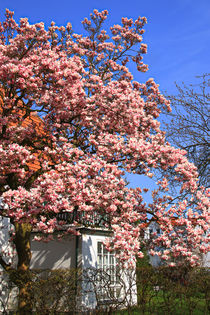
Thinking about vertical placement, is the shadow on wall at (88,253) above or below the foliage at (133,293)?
above

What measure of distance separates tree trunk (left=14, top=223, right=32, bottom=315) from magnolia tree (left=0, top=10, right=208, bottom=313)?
3cm

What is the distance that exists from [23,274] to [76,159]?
3.33 metres

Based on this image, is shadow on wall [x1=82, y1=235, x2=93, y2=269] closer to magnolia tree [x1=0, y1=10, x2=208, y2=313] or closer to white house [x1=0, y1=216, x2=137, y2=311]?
white house [x1=0, y1=216, x2=137, y2=311]

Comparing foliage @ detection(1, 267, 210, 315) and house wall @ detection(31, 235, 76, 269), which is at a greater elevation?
house wall @ detection(31, 235, 76, 269)

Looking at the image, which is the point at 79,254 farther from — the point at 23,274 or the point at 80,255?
the point at 23,274

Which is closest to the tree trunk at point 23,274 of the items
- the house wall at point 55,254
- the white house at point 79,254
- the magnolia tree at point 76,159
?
the magnolia tree at point 76,159

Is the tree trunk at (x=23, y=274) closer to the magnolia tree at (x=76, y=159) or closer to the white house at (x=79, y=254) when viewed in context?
the magnolia tree at (x=76, y=159)

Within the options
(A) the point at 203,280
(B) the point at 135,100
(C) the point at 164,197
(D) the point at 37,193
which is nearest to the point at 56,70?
(B) the point at 135,100

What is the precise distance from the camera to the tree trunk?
746 cm

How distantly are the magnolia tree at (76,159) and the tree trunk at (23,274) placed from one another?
0.03 m

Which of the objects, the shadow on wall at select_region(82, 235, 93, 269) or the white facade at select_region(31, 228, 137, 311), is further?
the shadow on wall at select_region(82, 235, 93, 269)

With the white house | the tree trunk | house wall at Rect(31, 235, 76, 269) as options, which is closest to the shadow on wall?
the white house

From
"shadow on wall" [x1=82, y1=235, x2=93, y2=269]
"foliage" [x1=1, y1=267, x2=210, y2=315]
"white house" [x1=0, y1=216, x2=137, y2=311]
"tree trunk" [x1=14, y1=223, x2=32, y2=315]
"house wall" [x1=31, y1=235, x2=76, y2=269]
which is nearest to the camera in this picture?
"foliage" [x1=1, y1=267, x2=210, y2=315]

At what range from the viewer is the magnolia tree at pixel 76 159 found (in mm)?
7898
